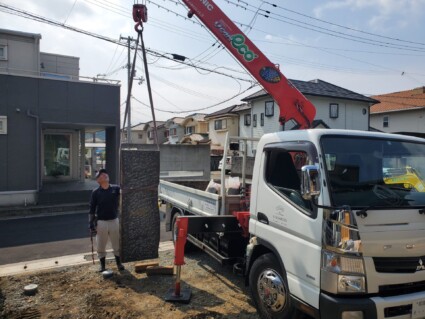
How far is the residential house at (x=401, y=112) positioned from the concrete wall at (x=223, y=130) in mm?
13134

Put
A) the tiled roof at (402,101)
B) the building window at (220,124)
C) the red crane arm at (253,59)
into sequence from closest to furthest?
the red crane arm at (253,59)
the tiled roof at (402,101)
the building window at (220,124)

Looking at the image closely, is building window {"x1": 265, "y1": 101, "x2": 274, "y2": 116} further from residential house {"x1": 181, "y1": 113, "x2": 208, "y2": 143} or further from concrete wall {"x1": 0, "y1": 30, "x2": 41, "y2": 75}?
concrete wall {"x1": 0, "y1": 30, "x2": 41, "y2": 75}

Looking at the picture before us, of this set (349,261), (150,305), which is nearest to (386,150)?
(349,261)

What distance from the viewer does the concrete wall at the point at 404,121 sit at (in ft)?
97.5

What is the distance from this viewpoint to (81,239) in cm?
841

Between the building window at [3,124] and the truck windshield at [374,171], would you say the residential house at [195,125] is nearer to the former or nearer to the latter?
the building window at [3,124]

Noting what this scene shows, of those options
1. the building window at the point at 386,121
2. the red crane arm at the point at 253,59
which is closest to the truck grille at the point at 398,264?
the red crane arm at the point at 253,59

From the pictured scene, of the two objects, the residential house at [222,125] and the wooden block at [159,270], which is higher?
the residential house at [222,125]

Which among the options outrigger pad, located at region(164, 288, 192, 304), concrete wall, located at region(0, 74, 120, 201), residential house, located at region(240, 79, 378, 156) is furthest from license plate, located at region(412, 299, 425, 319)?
residential house, located at region(240, 79, 378, 156)

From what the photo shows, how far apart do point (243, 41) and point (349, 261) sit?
4.89 m

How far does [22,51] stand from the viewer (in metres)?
14.8

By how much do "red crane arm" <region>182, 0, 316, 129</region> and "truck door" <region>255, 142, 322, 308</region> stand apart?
2.72m

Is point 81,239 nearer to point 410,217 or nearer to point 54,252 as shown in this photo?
point 54,252

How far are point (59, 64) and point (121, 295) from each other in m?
14.9
